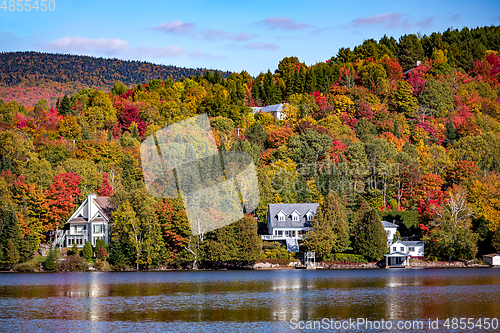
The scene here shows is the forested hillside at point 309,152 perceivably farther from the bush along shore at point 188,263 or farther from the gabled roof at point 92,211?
the gabled roof at point 92,211

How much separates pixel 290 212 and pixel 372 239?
1557cm

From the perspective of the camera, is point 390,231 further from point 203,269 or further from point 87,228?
point 87,228

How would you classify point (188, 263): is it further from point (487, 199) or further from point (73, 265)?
point (487, 199)

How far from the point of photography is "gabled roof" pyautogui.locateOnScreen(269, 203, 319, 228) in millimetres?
87125

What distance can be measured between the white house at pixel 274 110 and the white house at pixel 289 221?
52.4 m

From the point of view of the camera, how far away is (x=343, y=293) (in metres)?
48.6

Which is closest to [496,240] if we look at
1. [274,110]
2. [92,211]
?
[92,211]

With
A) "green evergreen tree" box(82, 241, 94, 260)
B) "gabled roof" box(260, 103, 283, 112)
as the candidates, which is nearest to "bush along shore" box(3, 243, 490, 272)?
"green evergreen tree" box(82, 241, 94, 260)

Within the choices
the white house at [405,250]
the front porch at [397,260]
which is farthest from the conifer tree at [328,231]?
the white house at [405,250]

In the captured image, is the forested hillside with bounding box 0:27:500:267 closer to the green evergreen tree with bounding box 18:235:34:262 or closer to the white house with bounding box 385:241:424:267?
the green evergreen tree with bounding box 18:235:34:262

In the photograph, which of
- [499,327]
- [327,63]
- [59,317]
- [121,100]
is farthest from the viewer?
[327,63]

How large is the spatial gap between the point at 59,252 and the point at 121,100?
63.4 metres

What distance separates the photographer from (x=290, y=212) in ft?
289

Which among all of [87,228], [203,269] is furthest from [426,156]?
[87,228]
